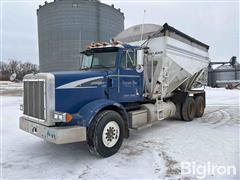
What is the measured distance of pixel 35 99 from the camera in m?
5.05

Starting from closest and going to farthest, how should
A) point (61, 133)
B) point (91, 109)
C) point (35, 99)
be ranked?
1. point (61, 133)
2. point (91, 109)
3. point (35, 99)

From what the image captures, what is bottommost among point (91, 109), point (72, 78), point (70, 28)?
point (91, 109)

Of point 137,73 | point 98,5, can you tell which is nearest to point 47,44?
point 98,5

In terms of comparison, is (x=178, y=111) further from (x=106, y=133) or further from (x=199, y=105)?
(x=106, y=133)

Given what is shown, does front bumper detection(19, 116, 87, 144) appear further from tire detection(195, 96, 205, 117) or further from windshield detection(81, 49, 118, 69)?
tire detection(195, 96, 205, 117)

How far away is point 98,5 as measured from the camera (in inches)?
987

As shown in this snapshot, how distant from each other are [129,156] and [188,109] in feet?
16.7

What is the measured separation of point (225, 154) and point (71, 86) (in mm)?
3946

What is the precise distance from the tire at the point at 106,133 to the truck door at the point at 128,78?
93 cm

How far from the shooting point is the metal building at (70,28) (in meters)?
20.8

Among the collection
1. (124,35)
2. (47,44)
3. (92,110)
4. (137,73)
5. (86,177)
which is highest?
(47,44)

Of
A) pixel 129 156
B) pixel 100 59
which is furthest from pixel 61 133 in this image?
pixel 100 59

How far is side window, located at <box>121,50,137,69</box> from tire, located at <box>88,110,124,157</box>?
4.76 feet

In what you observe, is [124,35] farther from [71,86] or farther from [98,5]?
[98,5]
